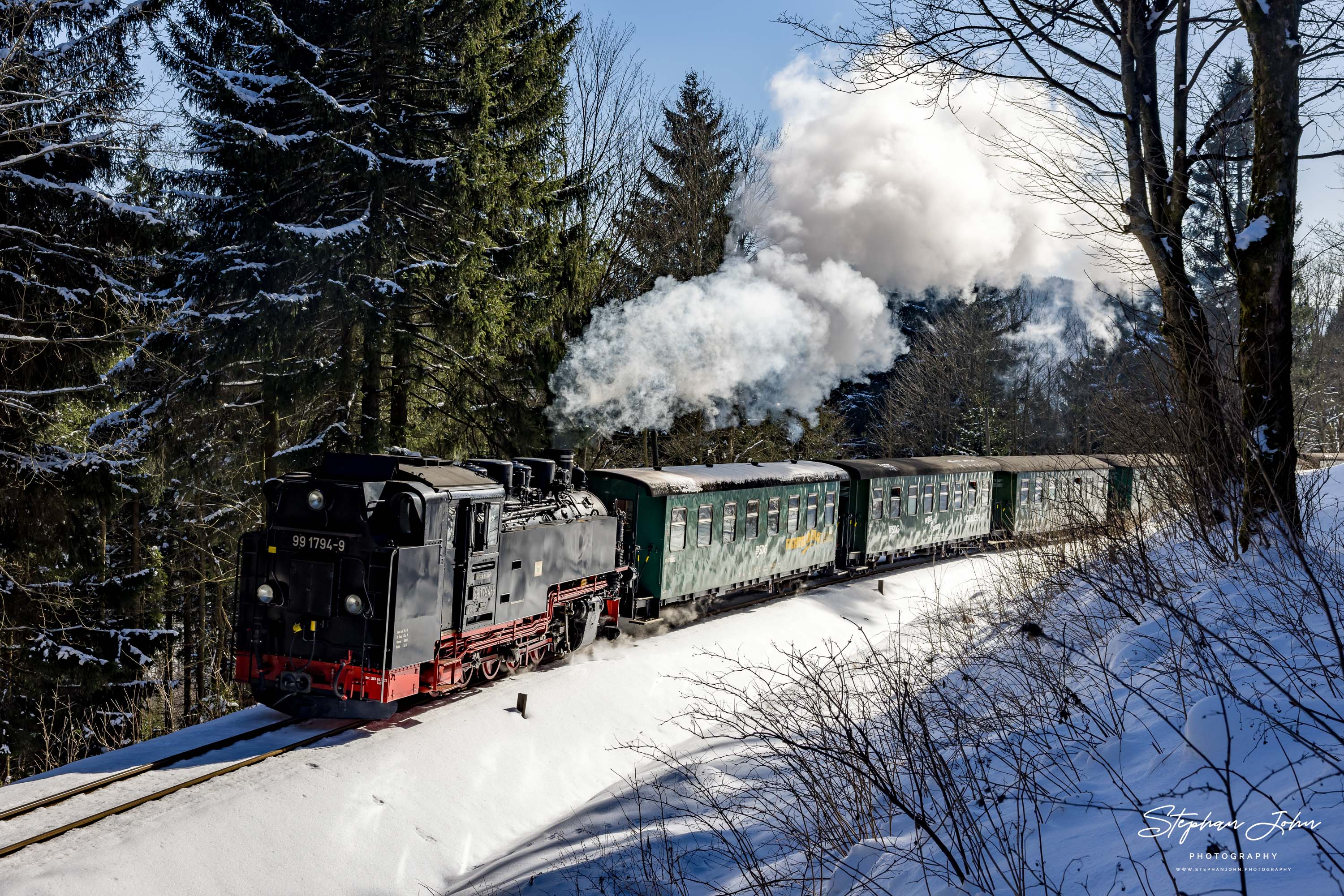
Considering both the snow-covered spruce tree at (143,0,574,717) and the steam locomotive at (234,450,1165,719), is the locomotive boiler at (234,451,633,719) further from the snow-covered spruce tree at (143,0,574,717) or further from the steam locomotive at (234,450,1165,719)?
the snow-covered spruce tree at (143,0,574,717)

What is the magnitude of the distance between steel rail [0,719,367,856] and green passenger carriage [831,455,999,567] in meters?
12.9

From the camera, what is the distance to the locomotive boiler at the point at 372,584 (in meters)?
8.80

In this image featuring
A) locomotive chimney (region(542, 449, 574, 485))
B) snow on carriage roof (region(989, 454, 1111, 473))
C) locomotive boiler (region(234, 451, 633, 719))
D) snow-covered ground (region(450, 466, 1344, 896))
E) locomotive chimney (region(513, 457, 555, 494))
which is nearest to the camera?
snow-covered ground (region(450, 466, 1344, 896))

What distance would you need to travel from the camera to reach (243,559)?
31.0ft

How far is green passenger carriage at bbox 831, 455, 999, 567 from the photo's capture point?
1962 cm

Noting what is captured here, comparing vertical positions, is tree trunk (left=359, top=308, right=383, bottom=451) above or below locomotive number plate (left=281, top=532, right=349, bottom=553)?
above

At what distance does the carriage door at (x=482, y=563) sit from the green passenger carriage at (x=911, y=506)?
1100 centimetres

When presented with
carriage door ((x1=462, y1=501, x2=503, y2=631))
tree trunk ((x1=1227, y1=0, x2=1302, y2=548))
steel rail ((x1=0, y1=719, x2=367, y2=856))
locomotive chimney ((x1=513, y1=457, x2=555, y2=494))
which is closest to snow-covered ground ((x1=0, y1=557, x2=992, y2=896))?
steel rail ((x1=0, y1=719, x2=367, y2=856))

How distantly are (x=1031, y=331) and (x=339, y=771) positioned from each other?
143ft

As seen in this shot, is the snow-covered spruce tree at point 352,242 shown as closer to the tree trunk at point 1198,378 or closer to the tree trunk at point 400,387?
the tree trunk at point 400,387

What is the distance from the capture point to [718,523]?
15328mm

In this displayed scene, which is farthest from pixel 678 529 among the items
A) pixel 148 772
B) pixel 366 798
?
pixel 148 772

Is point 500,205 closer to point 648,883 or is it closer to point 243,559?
point 243,559
